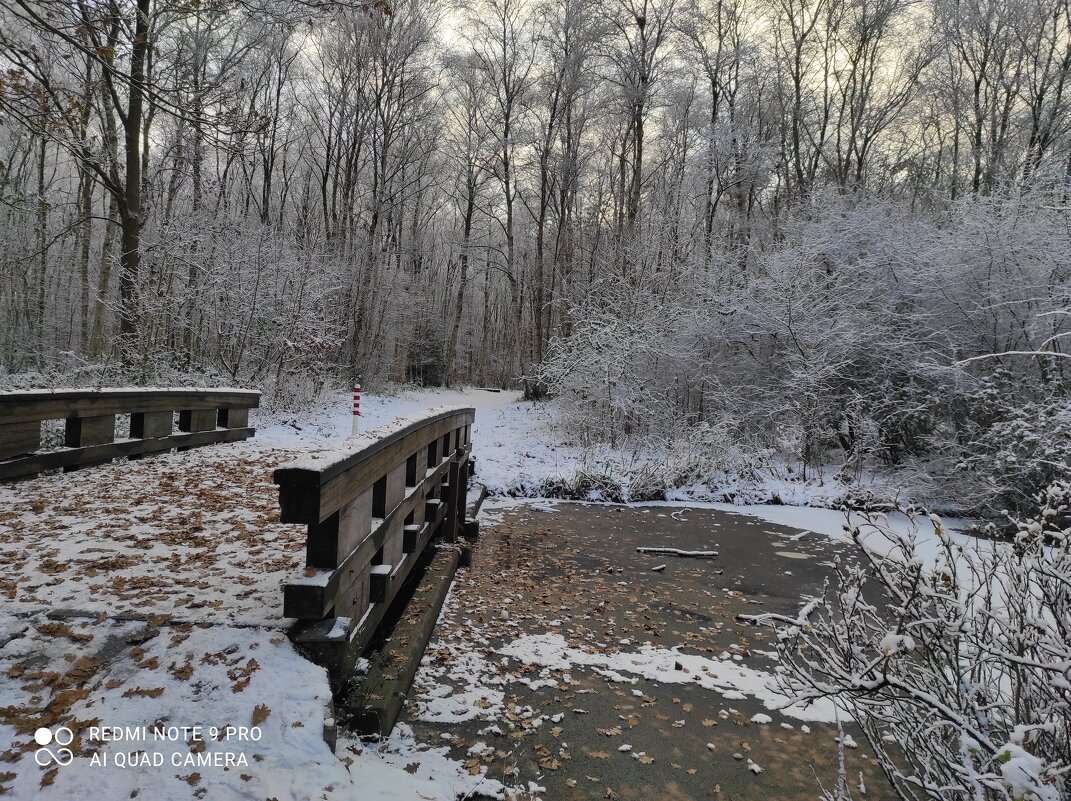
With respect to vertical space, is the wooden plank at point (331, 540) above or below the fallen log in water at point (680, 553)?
above

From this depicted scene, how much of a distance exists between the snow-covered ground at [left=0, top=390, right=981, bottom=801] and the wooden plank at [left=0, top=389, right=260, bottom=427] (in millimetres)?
704

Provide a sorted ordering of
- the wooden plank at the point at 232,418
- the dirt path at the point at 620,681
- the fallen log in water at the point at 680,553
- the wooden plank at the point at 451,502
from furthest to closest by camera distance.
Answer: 1. the wooden plank at the point at 232,418
2. the fallen log in water at the point at 680,553
3. the wooden plank at the point at 451,502
4. the dirt path at the point at 620,681

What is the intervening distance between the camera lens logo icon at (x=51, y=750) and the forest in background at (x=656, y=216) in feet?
13.3

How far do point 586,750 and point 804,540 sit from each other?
5.80 meters

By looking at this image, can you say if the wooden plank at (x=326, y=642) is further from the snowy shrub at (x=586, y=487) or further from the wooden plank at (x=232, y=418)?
the snowy shrub at (x=586, y=487)

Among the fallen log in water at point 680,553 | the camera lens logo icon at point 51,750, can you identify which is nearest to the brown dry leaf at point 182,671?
the camera lens logo icon at point 51,750

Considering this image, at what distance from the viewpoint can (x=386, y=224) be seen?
2759cm

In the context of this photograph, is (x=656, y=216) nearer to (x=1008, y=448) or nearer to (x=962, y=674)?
(x=1008, y=448)

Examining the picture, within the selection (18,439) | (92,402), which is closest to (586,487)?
(92,402)

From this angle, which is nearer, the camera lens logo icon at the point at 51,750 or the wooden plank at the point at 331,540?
the camera lens logo icon at the point at 51,750

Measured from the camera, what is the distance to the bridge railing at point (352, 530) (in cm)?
233

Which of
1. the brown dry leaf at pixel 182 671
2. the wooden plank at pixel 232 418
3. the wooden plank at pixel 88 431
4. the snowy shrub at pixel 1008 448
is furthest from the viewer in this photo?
the wooden plank at pixel 232 418

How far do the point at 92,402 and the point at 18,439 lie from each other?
25.5 inches

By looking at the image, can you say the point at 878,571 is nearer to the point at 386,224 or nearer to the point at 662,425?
the point at 662,425
